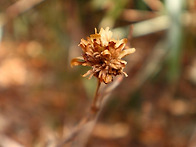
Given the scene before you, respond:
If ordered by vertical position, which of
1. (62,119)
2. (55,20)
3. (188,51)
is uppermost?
(188,51)

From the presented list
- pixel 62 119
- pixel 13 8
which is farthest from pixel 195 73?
pixel 13 8

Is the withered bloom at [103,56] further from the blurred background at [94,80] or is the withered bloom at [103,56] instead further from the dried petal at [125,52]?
the blurred background at [94,80]

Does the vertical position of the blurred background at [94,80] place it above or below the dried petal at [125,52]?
above

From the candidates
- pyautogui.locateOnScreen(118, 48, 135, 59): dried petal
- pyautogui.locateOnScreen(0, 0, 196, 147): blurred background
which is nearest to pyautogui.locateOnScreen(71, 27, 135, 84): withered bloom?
pyautogui.locateOnScreen(118, 48, 135, 59): dried petal

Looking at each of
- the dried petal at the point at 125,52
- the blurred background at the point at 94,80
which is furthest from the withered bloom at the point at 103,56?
the blurred background at the point at 94,80

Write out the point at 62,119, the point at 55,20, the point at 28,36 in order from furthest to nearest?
the point at 28,36, the point at 62,119, the point at 55,20

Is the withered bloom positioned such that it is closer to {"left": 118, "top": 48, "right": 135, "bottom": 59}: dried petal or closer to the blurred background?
{"left": 118, "top": 48, "right": 135, "bottom": 59}: dried petal

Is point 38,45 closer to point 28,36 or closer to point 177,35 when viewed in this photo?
point 28,36

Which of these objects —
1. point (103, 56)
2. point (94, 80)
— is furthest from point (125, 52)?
point (94, 80)
